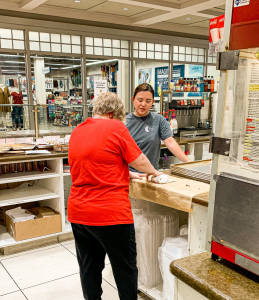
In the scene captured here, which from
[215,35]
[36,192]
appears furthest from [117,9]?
[215,35]

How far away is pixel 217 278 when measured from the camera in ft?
3.37

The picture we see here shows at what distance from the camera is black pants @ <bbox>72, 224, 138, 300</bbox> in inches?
71.2

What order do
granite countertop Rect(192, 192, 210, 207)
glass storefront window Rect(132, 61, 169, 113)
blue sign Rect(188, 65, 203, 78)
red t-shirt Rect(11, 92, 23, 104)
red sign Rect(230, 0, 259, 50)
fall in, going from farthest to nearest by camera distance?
blue sign Rect(188, 65, 203, 78)
glass storefront window Rect(132, 61, 169, 113)
red t-shirt Rect(11, 92, 23, 104)
granite countertop Rect(192, 192, 210, 207)
red sign Rect(230, 0, 259, 50)

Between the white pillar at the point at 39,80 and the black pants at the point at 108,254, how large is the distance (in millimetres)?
6467

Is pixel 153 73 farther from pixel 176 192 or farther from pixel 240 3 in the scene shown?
pixel 240 3

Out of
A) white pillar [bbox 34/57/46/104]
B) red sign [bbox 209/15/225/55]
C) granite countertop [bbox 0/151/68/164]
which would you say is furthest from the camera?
white pillar [bbox 34/57/46/104]

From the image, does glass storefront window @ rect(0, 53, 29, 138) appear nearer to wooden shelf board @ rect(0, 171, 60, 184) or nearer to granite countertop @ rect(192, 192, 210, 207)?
wooden shelf board @ rect(0, 171, 60, 184)

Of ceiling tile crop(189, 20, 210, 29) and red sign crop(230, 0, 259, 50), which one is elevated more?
ceiling tile crop(189, 20, 210, 29)

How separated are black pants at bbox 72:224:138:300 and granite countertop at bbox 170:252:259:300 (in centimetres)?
72

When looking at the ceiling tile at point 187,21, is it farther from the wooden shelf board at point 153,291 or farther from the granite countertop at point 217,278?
the granite countertop at point 217,278

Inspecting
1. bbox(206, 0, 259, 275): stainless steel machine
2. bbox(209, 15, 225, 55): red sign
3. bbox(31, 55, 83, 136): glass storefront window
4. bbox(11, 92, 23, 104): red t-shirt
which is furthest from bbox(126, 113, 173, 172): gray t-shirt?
bbox(11, 92, 23, 104): red t-shirt

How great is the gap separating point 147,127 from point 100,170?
1037mm

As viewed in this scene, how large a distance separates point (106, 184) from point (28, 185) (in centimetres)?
228

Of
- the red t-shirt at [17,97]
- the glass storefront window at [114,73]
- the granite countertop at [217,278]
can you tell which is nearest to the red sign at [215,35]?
the granite countertop at [217,278]
